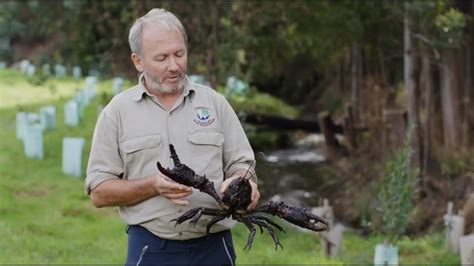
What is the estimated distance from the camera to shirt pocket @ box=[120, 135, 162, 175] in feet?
12.6

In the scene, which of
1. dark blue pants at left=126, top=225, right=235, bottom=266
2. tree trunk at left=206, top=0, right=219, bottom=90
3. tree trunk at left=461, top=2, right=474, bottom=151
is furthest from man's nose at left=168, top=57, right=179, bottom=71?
tree trunk at left=461, top=2, right=474, bottom=151

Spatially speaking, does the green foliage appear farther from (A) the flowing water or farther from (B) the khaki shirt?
(A) the flowing water

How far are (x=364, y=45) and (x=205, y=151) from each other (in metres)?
14.8

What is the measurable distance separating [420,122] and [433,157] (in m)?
0.68

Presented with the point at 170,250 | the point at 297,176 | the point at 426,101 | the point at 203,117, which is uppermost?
the point at 203,117

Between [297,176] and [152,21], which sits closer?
[152,21]

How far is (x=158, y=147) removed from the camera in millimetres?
3854

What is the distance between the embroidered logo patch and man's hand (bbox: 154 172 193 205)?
32 cm

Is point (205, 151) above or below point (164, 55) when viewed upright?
below

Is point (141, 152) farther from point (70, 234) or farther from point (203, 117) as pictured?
point (70, 234)

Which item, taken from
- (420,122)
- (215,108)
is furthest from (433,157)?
(215,108)

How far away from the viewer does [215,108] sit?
400 cm

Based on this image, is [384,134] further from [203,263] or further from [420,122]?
[203,263]

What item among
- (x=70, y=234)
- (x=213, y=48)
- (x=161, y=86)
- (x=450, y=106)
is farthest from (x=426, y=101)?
(x=161, y=86)
